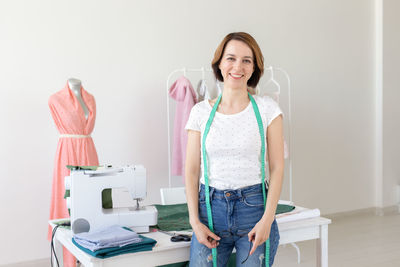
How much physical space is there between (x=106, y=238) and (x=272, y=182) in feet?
2.22

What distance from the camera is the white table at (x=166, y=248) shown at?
180 centimetres

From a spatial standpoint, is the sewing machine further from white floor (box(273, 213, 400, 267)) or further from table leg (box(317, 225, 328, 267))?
white floor (box(273, 213, 400, 267))

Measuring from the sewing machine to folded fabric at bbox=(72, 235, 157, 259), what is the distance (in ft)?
0.49

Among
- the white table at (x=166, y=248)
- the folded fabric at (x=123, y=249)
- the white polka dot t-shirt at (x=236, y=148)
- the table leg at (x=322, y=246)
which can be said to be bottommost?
the table leg at (x=322, y=246)

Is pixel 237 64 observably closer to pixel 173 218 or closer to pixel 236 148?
pixel 236 148

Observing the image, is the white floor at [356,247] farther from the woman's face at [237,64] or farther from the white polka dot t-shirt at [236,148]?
the woman's face at [237,64]

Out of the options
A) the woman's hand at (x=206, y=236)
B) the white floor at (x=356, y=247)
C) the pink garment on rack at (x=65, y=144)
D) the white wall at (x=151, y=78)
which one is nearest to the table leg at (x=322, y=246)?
the woman's hand at (x=206, y=236)

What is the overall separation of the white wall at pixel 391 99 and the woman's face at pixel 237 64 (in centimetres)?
448

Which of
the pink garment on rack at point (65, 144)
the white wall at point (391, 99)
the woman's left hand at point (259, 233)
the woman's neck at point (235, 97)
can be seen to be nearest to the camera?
the woman's left hand at point (259, 233)

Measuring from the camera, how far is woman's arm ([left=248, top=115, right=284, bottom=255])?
172cm

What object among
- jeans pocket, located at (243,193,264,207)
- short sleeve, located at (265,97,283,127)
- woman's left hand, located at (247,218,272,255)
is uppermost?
short sleeve, located at (265,97,283,127)

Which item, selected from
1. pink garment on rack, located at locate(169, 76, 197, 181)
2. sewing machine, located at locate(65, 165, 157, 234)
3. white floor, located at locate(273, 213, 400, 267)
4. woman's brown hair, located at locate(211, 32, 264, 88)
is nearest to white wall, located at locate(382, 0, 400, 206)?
white floor, located at locate(273, 213, 400, 267)

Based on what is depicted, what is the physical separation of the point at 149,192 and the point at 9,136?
4.39ft

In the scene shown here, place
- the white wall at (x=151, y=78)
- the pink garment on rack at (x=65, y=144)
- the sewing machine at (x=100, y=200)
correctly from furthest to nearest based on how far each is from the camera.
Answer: the white wall at (x=151, y=78), the pink garment on rack at (x=65, y=144), the sewing machine at (x=100, y=200)
